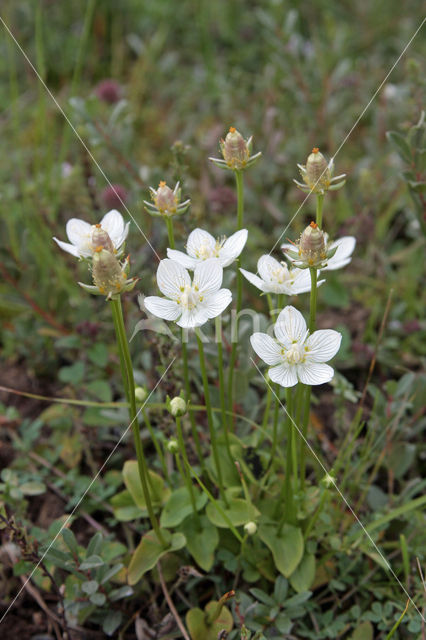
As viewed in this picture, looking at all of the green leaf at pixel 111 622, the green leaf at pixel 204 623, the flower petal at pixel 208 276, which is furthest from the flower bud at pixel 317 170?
the green leaf at pixel 111 622

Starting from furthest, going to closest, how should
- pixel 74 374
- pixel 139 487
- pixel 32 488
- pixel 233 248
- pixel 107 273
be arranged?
pixel 74 374, pixel 32 488, pixel 139 487, pixel 233 248, pixel 107 273

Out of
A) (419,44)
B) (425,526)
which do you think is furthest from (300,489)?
(419,44)

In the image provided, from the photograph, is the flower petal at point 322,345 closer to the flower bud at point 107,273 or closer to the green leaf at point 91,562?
the flower bud at point 107,273

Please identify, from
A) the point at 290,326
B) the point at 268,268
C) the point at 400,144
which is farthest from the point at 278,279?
the point at 400,144

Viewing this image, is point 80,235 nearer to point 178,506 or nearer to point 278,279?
point 278,279

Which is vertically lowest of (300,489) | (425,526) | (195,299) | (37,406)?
(37,406)

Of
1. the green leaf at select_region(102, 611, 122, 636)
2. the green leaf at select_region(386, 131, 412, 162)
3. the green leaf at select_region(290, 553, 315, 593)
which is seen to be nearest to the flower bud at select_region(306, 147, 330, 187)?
the green leaf at select_region(386, 131, 412, 162)

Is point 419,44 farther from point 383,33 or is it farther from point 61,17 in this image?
point 61,17
